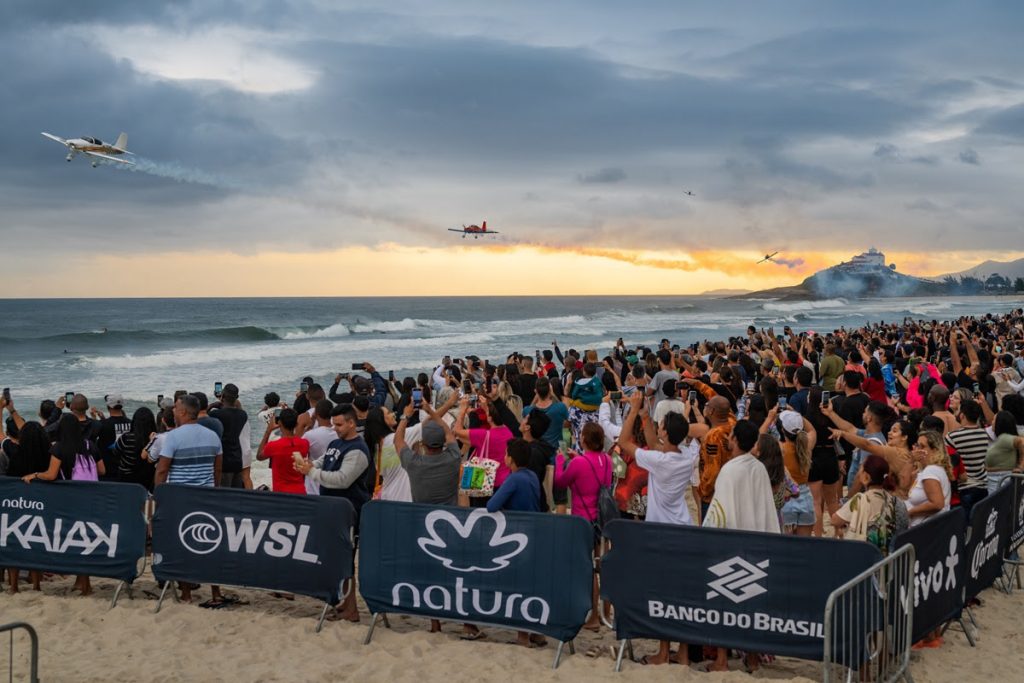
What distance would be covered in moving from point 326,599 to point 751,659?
3427 mm

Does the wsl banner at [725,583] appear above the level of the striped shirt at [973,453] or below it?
below

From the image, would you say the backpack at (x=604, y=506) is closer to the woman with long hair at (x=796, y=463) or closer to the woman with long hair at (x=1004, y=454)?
the woman with long hair at (x=796, y=463)

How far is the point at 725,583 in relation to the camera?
5.95 meters

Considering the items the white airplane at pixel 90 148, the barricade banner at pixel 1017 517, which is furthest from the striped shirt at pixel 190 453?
the white airplane at pixel 90 148

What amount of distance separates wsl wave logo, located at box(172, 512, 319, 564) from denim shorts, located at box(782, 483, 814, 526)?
14.0 ft

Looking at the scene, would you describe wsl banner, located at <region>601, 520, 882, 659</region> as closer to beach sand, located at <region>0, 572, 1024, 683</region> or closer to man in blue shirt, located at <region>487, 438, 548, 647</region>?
beach sand, located at <region>0, 572, 1024, 683</region>

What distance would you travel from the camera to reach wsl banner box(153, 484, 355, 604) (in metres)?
7.08

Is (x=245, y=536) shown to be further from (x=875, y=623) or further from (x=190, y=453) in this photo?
(x=875, y=623)

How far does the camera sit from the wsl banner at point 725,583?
5.73 m

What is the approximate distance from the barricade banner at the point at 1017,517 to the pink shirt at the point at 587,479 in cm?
388

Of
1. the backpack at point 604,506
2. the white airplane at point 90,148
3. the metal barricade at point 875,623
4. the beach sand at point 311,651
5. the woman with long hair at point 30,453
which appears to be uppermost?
the white airplane at point 90,148

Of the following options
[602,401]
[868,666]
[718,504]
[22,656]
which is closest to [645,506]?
[718,504]

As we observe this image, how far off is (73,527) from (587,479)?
187 inches

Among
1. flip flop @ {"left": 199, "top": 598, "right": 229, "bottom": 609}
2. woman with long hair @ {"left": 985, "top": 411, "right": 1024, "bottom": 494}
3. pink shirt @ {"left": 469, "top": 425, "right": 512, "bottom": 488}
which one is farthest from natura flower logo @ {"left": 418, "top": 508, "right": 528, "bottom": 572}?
woman with long hair @ {"left": 985, "top": 411, "right": 1024, "bottom": 494}
